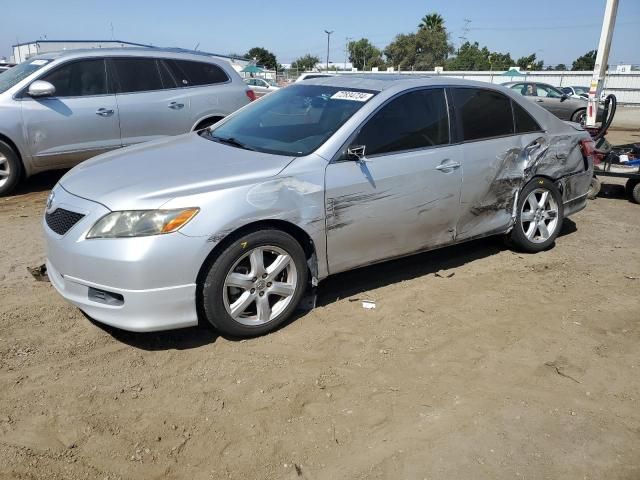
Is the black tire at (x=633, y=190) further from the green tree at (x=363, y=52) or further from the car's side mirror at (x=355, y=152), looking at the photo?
the green tree at (x=363, y=52)

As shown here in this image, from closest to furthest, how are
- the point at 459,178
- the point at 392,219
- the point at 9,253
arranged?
the point at 392,219, the point at 459,178, the point at 9,253

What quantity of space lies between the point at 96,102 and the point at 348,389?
585 centimetres

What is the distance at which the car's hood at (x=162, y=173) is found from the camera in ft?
10.8

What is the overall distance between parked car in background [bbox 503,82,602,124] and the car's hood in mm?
17334

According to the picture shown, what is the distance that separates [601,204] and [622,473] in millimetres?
6086

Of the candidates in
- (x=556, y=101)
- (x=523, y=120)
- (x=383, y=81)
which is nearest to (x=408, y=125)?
(x=383, y=81)

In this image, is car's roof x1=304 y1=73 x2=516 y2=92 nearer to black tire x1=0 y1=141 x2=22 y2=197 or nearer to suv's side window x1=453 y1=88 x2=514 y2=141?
suv's side window x1=453 y1=88 x2=514 y2=141

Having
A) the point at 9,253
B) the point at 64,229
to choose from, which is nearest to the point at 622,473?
the point at 64,229

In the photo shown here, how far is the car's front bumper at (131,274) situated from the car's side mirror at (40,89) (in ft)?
13.7

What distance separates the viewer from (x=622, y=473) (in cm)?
259

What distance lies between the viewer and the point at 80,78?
7309 mm

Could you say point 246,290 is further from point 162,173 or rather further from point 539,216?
point 539,216

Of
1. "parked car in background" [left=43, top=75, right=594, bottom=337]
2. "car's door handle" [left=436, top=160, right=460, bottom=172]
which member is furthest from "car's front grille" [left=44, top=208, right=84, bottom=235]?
"car's door handle" [left=436, top=160, right=460, bottom=172]

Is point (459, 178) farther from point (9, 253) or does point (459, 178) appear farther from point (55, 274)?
point (9, 253)
